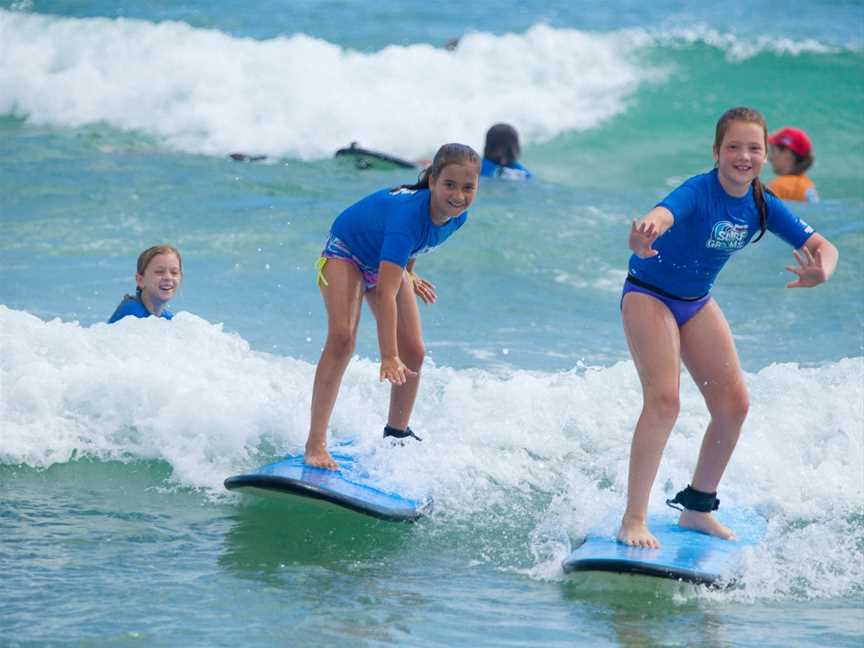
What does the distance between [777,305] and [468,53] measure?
11.1 m

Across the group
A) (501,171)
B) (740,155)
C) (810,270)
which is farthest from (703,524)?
(501,171)

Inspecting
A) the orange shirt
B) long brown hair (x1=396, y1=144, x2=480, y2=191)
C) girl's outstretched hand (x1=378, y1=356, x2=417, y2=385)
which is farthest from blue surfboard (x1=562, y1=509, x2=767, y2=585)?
the orange shirt

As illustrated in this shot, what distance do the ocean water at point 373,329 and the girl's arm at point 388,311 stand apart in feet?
2.58

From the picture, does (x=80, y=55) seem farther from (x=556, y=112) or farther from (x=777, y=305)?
(x=777, y=305)

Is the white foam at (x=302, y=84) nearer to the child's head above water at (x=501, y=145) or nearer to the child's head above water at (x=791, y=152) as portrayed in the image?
the child's head above water at (x=501, y=145)

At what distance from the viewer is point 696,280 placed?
5.73 meters

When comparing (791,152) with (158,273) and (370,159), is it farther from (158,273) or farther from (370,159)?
(158,273)

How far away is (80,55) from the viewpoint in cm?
2152

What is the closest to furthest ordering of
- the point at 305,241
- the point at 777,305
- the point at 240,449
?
the point at 240,449 → the point at 777,305 → the point at 305,241

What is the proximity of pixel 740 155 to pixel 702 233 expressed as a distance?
0.34 meters

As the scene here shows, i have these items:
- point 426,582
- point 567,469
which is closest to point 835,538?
point 567,469

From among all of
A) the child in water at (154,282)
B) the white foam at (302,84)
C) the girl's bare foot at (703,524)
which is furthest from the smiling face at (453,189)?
the white foam at (302,84)

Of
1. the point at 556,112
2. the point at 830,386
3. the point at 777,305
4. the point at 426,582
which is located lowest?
the point at 426,582

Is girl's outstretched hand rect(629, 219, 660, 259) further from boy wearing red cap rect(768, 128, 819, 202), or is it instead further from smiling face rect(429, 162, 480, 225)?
boy wearing red cap rect(768, 128, 819, 202)
